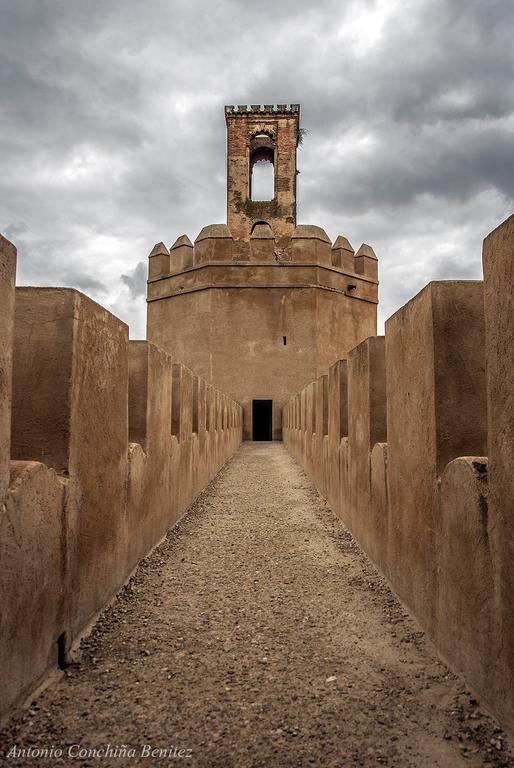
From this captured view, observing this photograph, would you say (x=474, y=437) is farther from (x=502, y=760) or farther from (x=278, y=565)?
(x=278, y=565)

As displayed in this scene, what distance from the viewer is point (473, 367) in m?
2.36

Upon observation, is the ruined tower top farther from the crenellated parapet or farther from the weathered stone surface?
the weathered stone surface

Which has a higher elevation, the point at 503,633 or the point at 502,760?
the point at 503,633

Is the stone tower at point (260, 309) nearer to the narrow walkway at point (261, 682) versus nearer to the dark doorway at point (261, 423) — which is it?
the dark doorway at point (261, 423)

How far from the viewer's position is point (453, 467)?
7.11ft

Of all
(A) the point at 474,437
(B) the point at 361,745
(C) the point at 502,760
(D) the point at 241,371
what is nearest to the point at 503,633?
(C) the point at 502,760

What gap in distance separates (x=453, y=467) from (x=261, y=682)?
1.06m

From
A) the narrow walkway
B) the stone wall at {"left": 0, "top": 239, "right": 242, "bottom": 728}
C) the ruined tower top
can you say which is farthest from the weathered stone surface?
the ruined tower top

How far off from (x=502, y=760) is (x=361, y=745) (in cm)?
38

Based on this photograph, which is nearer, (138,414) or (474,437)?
(474,437)

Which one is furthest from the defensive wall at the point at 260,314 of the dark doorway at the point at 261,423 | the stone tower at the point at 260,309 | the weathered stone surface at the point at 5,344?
the weathered stone surface at the point at 5,344

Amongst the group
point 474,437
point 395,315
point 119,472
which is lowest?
point 119,472

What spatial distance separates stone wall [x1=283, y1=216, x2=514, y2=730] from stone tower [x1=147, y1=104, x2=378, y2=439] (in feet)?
58.6

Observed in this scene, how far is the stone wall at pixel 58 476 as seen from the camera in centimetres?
177
